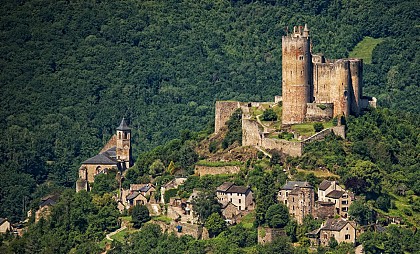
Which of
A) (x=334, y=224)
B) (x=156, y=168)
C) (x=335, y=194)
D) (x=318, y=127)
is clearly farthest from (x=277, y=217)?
(x=156, y=168)

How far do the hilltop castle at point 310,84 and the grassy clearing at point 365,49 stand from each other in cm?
5172

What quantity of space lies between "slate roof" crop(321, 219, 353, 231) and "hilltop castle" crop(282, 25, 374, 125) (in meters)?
11.2

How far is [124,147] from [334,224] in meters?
25.4

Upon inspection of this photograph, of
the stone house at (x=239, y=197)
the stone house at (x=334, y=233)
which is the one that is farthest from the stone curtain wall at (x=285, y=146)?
the stone house at (x=334, y=233)

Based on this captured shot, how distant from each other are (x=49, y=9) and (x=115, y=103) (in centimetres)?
2060

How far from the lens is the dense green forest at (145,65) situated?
145750 mm

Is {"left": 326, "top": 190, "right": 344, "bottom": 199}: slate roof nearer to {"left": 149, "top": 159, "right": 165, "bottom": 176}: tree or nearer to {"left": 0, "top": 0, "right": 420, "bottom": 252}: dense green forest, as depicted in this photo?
{"left": 149, "top": 159, "right": 165, "bottom": 176}: tree

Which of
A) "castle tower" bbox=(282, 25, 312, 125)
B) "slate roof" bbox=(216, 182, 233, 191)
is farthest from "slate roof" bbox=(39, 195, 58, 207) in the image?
"castle tower" bbox=(282, 25, 312, 125)

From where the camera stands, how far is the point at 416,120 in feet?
380

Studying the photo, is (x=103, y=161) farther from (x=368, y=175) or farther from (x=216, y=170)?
(x=368, y=175)

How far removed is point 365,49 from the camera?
161m

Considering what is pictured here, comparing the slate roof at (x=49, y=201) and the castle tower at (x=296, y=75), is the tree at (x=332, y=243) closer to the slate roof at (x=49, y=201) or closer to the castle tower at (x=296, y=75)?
the castle tower at (x=296, y=75)

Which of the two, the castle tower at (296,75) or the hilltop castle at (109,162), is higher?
the castle tower at (296,75)

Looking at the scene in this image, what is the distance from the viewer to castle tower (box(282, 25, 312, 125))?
105688mm
